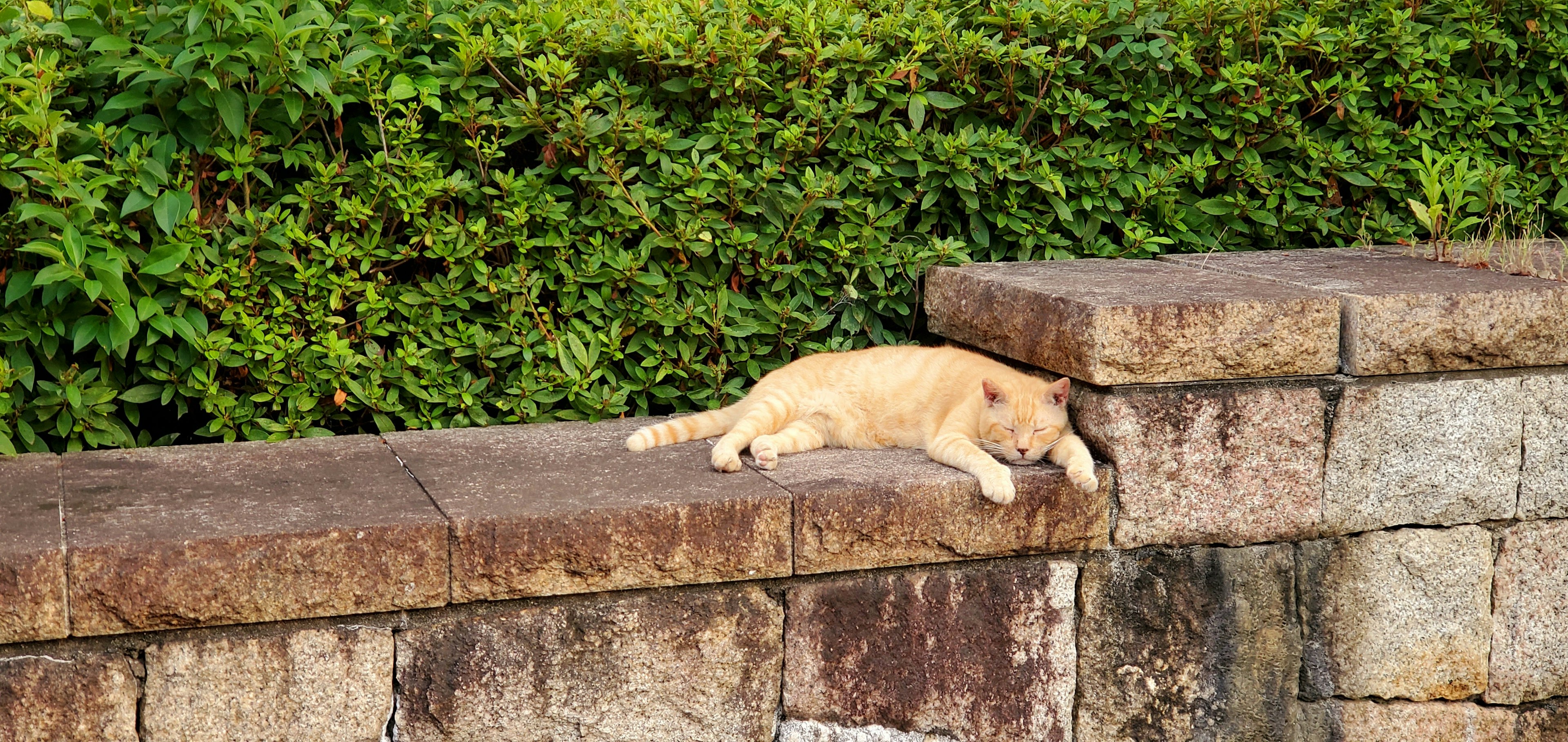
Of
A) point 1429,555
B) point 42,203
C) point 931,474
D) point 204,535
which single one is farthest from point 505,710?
point 1429,555

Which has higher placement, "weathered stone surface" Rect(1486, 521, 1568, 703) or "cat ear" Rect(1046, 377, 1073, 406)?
"cat ear" Rect(1046, 377, 1073, 406)

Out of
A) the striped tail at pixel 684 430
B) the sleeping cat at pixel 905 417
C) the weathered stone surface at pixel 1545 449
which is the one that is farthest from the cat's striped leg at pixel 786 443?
the weathered stone surface at pixel 1545 449

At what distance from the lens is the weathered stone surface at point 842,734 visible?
3.41m

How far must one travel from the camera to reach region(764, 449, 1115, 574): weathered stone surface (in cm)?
327

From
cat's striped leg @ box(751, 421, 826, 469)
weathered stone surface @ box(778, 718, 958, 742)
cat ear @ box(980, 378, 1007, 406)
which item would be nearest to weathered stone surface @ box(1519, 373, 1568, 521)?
cat ear @ box(980, 378, 1007, 406)

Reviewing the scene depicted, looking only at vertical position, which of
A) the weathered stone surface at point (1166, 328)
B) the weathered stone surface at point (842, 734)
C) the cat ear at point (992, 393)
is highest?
the weathered stone surface at point (1166, 328)

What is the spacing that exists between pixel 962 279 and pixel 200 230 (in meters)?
2.18

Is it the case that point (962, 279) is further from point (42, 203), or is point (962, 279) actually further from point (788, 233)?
point (42, 203)

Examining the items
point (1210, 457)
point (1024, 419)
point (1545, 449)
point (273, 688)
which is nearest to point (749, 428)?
point (1024, 419)

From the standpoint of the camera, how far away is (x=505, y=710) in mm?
3180

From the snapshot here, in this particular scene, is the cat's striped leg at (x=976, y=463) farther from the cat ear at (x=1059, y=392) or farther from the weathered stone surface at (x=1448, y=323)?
the weathered stone surface at (x=1448, y=323)

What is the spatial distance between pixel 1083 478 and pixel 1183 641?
0.61 meters

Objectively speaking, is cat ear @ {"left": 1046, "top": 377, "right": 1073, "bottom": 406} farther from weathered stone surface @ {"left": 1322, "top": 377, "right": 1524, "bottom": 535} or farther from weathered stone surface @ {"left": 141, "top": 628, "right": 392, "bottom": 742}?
weathered stone surface @ {"left": 141, "top": 628, "right": 392, "bottom": 742}

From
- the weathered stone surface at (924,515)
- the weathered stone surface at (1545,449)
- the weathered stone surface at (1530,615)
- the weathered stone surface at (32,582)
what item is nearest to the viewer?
the weathered stone surface at (32,582)
